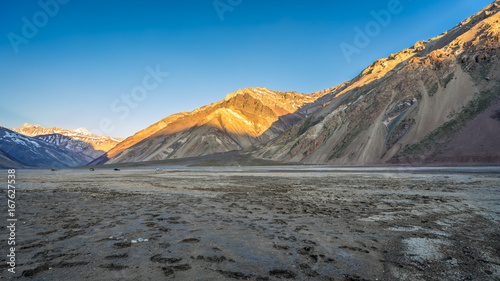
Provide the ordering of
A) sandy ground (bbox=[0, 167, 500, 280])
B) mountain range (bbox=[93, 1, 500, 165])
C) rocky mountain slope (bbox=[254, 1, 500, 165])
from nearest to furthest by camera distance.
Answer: sandy ground (bbox=[0, 167, 500, 280]), rocky mountain slope (bbox=[254, 1, 500, 165]), mountain range (bbox=[93, 1, 500, 165])

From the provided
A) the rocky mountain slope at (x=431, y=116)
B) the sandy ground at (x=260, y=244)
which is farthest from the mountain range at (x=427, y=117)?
the sandy ground at (x=260, y=244)

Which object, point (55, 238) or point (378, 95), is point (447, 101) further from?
point (55, 238)

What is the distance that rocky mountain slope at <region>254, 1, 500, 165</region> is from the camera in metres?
57.3

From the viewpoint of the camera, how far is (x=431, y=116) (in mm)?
67562

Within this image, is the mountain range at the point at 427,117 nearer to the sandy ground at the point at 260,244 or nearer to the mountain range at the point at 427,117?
the mountain range at the point at 427,117

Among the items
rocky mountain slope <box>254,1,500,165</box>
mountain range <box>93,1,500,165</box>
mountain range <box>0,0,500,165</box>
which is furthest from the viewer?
mountain range <box>93,1,500,165</box>

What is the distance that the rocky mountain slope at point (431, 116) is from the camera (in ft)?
188

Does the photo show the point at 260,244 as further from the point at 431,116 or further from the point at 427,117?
the point at 431,116

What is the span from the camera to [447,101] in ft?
224

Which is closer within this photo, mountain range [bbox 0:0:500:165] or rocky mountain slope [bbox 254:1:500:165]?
rocky mountain slope [bbox 254:1:500:165]

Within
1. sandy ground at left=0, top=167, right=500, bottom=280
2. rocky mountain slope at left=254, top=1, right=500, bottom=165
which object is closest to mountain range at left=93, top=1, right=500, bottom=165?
rocky mountain slope at left=254, top=1, right=500, bottom=165

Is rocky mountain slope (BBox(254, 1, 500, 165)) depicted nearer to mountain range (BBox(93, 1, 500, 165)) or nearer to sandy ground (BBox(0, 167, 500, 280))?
mountain range (BBox(93, 1, 500, 165))

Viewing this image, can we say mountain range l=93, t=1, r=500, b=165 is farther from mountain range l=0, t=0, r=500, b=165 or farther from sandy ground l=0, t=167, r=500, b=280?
sandy ground l=0, t=167, r=500, b=280

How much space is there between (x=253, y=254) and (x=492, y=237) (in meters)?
6.72
